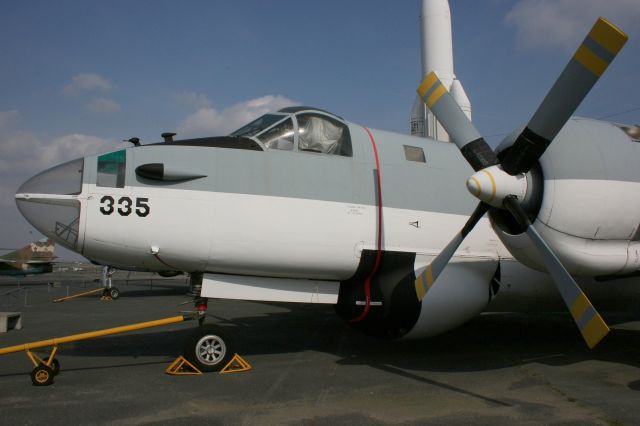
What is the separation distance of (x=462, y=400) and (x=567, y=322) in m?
10.2

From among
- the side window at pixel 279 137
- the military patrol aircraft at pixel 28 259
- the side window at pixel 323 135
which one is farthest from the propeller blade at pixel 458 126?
the military patrol aircraft at pixel 28 259

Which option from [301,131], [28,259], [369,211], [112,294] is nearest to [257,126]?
[301,131]

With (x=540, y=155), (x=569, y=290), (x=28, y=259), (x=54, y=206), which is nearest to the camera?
(x=569, y=290)

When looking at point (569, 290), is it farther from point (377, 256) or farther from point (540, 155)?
point (377, 256)

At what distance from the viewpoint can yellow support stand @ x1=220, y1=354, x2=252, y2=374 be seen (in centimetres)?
744

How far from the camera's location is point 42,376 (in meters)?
6.76

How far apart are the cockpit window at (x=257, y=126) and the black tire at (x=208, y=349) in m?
3.14

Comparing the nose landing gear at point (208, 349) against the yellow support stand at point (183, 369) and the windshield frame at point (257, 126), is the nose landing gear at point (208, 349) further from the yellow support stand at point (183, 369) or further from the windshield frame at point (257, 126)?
the windshield frame at point (257, 126)

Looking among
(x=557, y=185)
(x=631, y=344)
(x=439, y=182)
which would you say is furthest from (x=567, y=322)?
(x=557, y=185)

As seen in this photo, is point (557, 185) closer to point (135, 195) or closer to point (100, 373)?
point (135, 195)

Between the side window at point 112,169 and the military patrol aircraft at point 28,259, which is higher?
the side window at point 112,169

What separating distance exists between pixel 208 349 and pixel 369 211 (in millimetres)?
3276

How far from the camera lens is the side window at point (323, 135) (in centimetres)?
814

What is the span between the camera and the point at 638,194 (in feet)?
22.2
